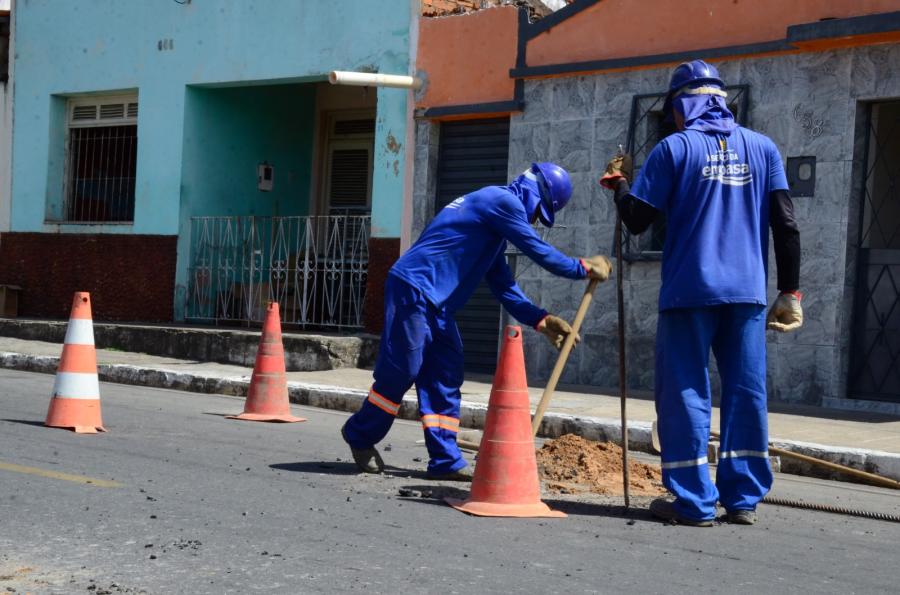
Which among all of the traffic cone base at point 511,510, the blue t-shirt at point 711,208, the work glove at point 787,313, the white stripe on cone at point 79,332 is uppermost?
the blue t-shirt at point 711,208

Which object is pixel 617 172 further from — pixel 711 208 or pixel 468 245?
pixel 468 245

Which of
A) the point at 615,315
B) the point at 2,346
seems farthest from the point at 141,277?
the point at 615,315

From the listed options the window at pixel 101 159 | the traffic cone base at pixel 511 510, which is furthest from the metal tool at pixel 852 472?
the window at pixel 101 159

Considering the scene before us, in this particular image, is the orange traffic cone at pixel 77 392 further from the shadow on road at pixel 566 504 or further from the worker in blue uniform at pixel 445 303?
the shadow on road at pixel 566 504

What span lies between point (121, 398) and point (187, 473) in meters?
4.71

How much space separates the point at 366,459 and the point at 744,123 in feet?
20.9

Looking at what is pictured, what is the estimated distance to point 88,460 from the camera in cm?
698

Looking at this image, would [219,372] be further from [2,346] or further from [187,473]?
[187,473]

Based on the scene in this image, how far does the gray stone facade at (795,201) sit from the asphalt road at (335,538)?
12.7 feet

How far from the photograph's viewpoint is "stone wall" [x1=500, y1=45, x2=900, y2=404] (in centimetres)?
1113

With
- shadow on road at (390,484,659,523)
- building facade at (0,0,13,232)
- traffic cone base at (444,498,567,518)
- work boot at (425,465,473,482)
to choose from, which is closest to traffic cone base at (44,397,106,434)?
work boot at (425,465,473,482)

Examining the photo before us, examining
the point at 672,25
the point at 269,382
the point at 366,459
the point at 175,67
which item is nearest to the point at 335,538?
the point at 366,459

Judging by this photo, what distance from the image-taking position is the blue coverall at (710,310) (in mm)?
5711

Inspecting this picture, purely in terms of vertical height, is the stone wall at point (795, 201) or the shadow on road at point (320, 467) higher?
the stone wall at point (795, 201)
